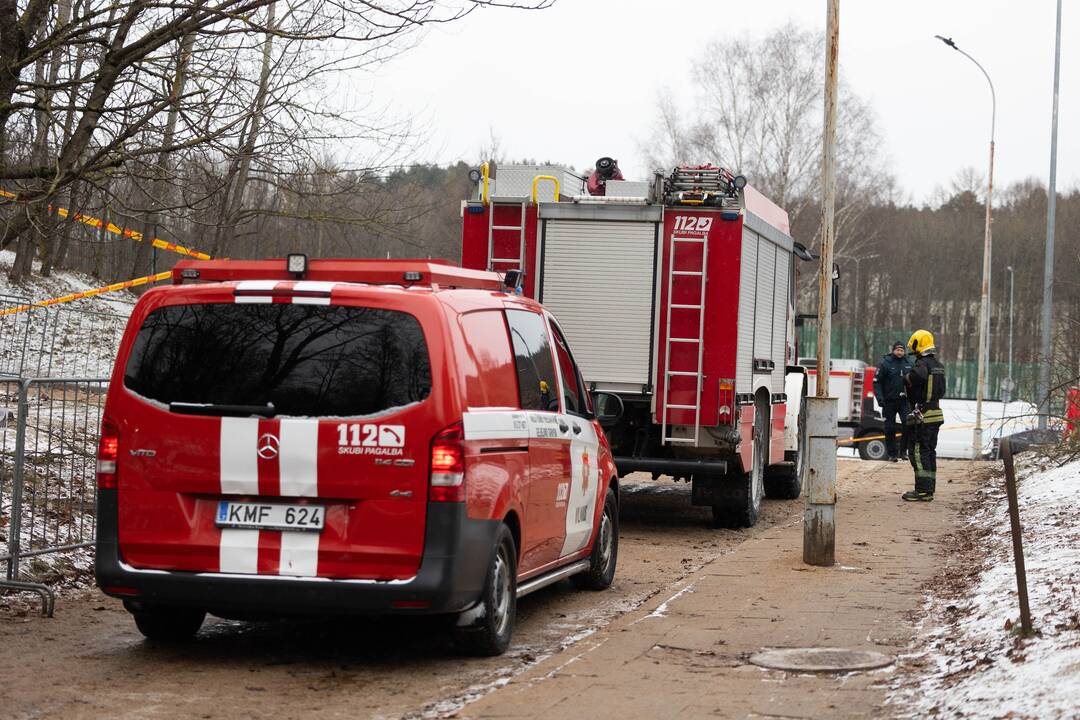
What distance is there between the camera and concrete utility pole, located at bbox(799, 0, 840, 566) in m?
11.0

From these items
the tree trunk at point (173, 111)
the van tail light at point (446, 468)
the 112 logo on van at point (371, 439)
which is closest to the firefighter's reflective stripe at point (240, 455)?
the 112 logo on van at point (371, 439)

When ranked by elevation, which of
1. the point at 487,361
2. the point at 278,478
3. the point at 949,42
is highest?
the point at 949,42

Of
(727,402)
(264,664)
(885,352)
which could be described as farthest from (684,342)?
(885,352)

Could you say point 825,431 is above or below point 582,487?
above

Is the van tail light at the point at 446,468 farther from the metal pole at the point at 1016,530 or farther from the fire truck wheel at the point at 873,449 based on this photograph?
the fire truck wheel at the point at 873,449

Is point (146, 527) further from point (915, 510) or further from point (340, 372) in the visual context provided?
point (915, 510)

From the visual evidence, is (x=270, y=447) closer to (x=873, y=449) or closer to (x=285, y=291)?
(x=285, y=291)

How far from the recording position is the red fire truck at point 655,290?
1295 cm

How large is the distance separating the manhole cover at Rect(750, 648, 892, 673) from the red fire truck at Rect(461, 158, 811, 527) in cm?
552

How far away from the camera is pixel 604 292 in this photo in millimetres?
13266

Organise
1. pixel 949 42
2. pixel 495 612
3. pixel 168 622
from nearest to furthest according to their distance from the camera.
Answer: pixel 495 612 < pixel 168 622 < pixel 949 42

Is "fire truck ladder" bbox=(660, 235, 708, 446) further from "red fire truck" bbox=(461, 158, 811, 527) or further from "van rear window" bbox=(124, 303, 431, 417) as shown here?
"van rear window" bbox=(124, 303, 431, 417)

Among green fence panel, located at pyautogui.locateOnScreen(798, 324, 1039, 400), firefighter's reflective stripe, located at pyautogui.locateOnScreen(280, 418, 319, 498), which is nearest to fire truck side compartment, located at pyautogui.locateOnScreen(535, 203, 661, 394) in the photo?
firefighter's reflective stripe, located at pyautogui.locateOnScreen(280, 418, 319, 498)

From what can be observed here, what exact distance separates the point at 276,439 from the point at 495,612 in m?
1.49
